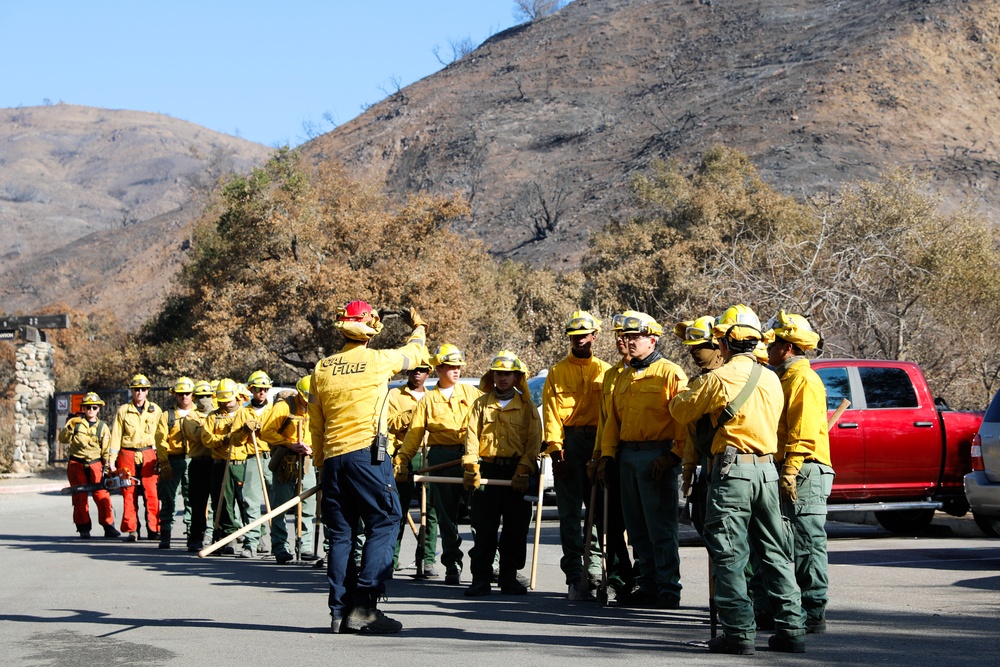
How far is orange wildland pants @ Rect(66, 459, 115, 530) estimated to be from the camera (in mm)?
16781

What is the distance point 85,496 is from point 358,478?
9640 millimetres

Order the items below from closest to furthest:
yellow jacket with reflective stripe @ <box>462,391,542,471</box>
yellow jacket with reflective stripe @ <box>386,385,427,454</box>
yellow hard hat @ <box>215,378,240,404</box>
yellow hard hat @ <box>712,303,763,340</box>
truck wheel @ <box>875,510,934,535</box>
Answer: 1. yellow hard hat @ <box>712,303,763,340</box>
2. yellow jacket with reflective stripe @ <box>462,391,542,471</box>
3. yellow jacket with reflective stripe @ <box>386,385,427,454</box>
4. yellow hard hat @ <box>215,378,240,404</box>
5. truck wheel @ <box>875,510,934,535</box>

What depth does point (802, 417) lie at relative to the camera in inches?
321

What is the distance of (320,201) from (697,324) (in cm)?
2743

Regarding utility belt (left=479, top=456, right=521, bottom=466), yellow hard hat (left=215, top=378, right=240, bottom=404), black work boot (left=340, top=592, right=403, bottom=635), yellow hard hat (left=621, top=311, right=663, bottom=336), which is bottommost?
black work boot (left=340, top=592, right=403, bottom=635)

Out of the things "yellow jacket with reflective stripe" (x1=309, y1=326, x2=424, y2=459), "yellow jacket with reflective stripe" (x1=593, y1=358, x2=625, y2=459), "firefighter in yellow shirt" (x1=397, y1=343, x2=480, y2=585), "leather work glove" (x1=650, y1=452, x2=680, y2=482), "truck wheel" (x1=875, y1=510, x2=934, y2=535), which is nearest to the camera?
"yellow jacket with reflective stripe" (x1=309, y1=326, x2=424, y2=459)

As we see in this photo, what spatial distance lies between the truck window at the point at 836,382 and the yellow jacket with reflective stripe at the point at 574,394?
13.8 ft

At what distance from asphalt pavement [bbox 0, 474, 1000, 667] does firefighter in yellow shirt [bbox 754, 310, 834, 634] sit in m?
0.35

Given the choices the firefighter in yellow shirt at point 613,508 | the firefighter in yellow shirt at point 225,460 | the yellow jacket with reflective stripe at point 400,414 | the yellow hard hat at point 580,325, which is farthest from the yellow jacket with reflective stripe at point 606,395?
the firefighter in yellow shirt at point 225,460

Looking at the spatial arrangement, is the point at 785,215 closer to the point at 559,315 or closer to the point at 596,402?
the point at 559,315

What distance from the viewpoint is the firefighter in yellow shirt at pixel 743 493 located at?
7.38m

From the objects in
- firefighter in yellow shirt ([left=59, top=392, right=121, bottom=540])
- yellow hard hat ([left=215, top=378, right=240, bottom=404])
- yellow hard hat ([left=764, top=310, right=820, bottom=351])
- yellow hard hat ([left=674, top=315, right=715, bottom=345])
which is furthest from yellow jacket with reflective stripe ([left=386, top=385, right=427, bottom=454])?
firefighter in yellow shirt ([left=59, top=392, right=121, bottom=540])

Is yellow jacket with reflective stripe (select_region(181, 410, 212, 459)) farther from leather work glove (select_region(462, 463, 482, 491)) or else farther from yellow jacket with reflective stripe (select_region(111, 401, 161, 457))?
leather work glove (select_region(462, 463, 482, 491))

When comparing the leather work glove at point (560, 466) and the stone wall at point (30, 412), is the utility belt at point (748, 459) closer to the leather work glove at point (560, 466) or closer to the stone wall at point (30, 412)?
the leather work glove at point (560, 466)
